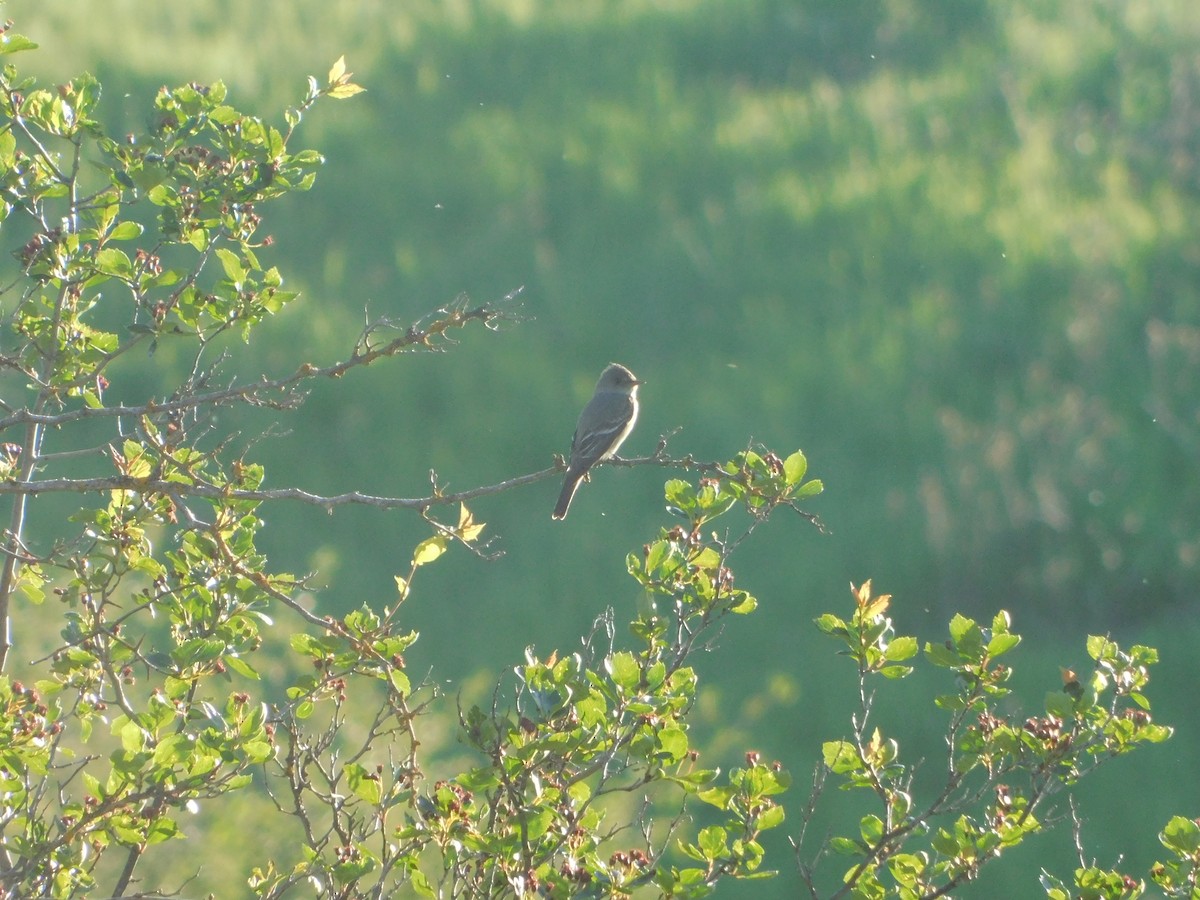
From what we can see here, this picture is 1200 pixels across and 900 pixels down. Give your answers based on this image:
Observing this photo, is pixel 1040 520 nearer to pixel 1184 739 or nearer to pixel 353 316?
pixel 1184 739

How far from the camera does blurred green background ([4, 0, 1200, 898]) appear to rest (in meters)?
9.77

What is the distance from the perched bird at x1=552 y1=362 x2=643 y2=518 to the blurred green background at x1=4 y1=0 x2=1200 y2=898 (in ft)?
6.55

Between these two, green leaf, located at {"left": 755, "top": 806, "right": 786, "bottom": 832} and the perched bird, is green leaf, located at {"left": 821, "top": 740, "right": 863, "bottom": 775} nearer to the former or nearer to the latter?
green leaf, located at {"left": 755, "top": 806, "right": 786, "bottom": 832}

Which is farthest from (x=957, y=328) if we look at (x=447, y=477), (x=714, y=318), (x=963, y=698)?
(x=963, y=698)

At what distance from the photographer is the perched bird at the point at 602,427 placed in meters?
6.74

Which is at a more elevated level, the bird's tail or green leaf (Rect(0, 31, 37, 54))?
green leaf (Rect(0, 31, 37, 54))

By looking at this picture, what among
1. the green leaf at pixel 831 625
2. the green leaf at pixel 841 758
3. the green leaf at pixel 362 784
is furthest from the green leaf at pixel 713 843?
the green leaf at pixel 362 784

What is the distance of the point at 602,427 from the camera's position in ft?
22.9

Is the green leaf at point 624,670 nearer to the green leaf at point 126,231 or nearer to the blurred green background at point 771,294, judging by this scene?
the green leaf at point 126,231

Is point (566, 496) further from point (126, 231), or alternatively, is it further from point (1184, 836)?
point (1184, 836)

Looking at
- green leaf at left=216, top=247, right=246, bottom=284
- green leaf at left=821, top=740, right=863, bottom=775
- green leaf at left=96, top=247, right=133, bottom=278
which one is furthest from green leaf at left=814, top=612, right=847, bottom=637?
green leaf at left=96, top=247, right=133, bottom=278

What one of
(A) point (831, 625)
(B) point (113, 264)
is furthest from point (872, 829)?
(B) point (113, 264)

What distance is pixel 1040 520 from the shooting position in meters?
10.6

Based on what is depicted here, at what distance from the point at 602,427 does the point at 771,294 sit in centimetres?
680
